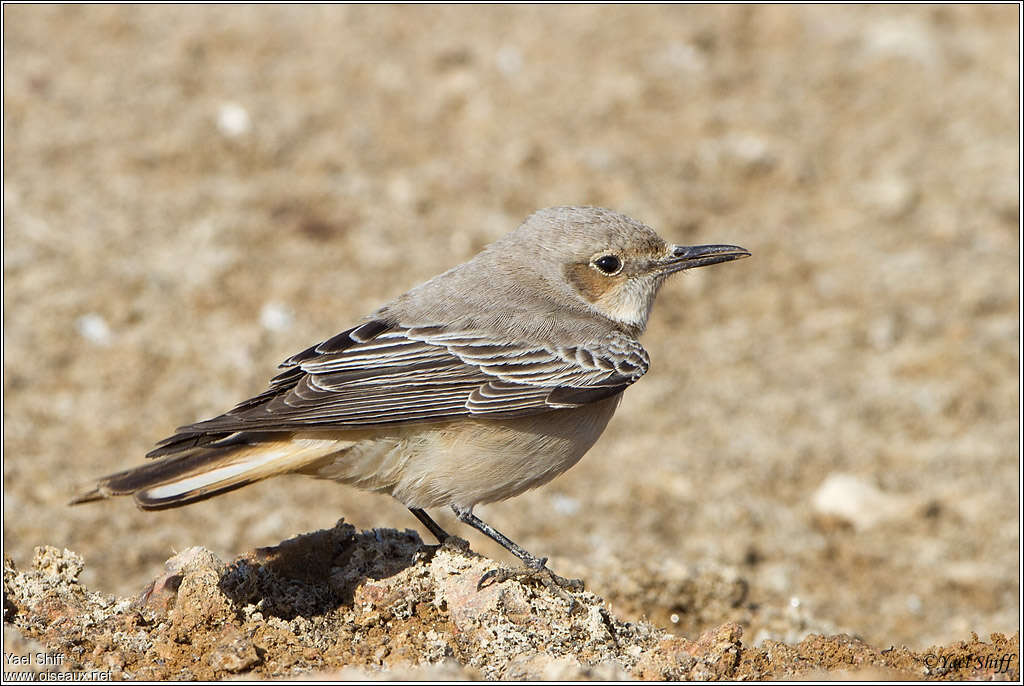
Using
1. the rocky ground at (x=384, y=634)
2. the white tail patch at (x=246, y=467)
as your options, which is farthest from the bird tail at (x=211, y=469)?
the rocky ground at (x=384, y=634)

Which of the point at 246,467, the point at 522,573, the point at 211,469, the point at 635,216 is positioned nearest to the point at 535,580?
the point at 522,573

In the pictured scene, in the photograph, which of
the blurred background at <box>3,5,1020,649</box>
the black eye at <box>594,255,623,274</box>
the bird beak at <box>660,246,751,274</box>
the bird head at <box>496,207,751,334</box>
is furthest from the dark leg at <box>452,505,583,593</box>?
the bird beak at <box>660,246,751,274</box>

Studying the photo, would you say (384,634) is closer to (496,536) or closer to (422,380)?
(496,536)

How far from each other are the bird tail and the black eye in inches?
69.0

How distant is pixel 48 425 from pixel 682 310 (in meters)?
4.71

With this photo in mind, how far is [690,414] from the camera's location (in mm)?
8875

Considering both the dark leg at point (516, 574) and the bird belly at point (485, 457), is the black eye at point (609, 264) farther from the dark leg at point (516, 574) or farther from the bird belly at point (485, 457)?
the dark leg at point (516, 574)

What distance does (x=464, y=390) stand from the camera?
5.49 meters

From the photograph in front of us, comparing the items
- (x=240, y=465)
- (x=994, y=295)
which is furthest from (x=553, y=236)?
(x=994, y=295)

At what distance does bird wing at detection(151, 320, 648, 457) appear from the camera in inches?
202

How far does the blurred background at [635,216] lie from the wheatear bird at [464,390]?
1142 mm

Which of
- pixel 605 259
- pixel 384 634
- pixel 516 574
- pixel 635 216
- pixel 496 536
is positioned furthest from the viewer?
pixel 635 216

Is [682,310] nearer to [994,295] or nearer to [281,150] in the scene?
[994,295]

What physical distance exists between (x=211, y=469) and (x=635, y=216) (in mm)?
5587
